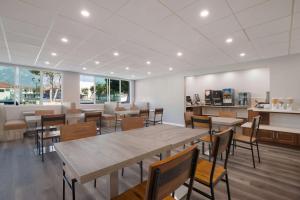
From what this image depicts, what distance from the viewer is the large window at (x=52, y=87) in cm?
644

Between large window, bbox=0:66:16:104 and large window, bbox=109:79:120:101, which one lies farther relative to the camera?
large window, bbox=109:79:120:101

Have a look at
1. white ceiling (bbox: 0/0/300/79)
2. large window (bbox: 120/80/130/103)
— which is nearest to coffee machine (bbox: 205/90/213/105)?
white ceiling (bbox: 0/0/300/79)

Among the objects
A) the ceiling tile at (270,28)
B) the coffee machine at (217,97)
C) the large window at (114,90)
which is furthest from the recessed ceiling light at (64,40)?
the coffee machine at (217,97)

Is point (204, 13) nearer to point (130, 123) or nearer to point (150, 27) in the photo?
point (150, 27)

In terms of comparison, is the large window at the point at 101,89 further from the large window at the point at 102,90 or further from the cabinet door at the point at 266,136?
the cabinet door at the point at 266,136

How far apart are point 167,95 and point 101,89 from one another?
144 inches

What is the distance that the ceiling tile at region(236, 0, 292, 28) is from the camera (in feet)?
6.52

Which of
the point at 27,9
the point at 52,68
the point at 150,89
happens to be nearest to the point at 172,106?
the point at 150,89

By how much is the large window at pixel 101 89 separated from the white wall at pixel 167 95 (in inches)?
Result: 83.2

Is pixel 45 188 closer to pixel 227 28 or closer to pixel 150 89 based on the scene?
pixel 227 28

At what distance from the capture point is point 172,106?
23.5ft

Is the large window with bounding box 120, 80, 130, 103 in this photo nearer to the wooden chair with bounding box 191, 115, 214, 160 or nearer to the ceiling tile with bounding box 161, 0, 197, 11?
the wooden chair with bounding box 191, 115, 214, 160

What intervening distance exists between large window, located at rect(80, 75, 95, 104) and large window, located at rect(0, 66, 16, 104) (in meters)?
2.54

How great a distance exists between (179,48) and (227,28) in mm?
1245
